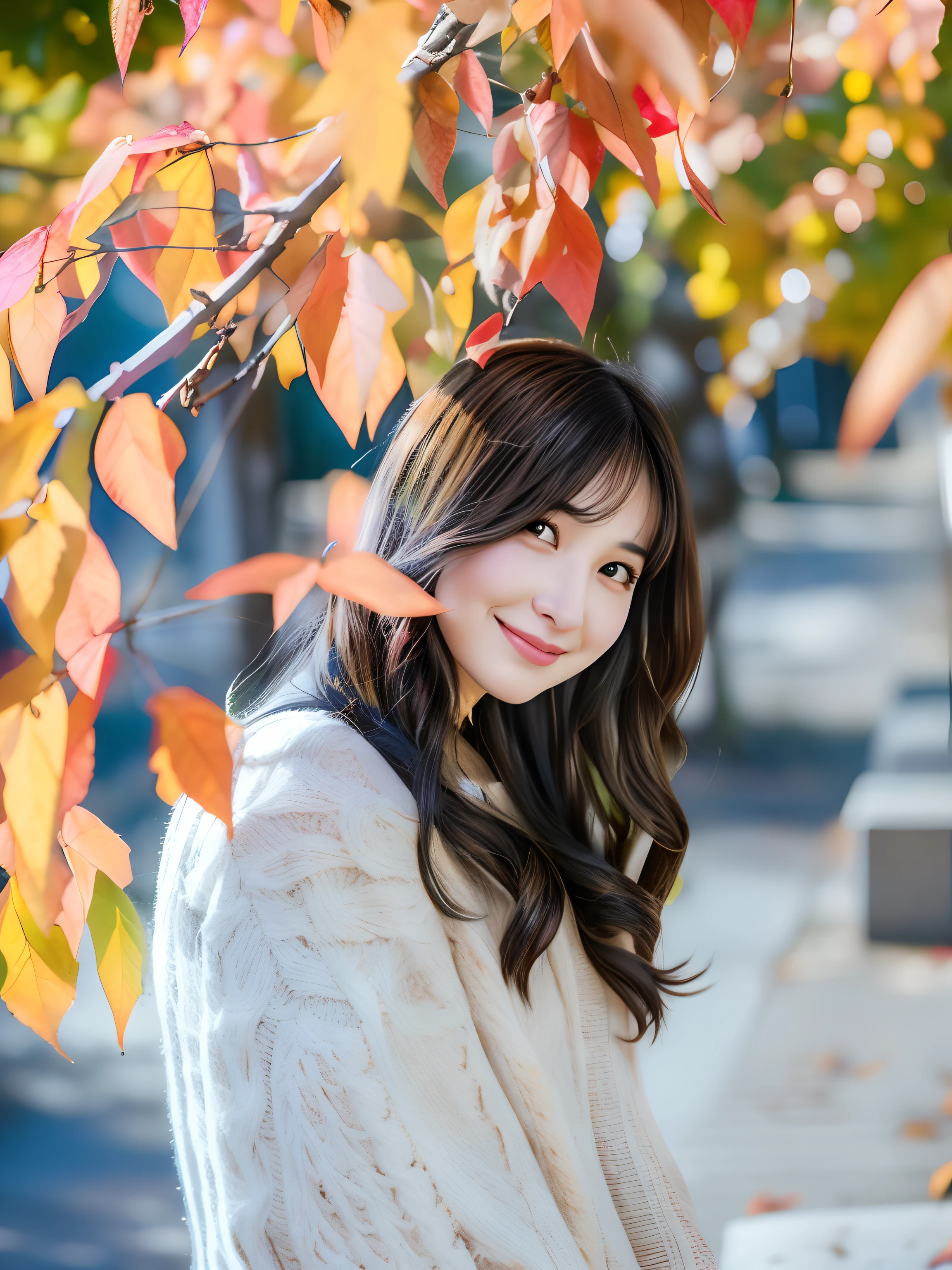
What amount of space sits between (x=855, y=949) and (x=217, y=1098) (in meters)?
4.46

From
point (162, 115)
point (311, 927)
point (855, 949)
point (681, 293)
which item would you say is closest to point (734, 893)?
point (855, 949)

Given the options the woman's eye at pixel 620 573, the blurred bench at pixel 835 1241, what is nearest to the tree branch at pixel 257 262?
the woman's eye at pixel 620 573

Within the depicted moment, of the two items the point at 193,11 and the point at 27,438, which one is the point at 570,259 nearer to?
the point at 193,11

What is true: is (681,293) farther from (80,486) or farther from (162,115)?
(80,486)

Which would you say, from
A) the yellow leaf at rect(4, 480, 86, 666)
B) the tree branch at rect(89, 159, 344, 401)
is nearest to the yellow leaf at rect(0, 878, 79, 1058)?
the yellow leaf at rect(4, 480, 86, 666)

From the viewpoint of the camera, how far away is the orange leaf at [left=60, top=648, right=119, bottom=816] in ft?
2.42

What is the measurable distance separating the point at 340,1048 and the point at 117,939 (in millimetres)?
264

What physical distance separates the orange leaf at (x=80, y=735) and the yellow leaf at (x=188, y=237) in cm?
36

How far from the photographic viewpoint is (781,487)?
8023mm

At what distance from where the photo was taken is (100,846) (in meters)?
0.89

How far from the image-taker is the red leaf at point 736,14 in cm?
76

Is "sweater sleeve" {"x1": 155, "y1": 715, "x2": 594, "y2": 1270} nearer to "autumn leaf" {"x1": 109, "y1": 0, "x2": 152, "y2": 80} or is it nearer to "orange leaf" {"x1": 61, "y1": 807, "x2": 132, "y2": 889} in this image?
"orange leaf" {"x1": 61, "y1": 807, "x2": 132, "y2": 889}

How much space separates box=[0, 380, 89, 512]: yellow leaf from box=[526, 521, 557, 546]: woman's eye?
64 cm

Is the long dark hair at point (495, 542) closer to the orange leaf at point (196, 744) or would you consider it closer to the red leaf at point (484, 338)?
the red leaf at point (484, 338)
